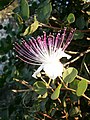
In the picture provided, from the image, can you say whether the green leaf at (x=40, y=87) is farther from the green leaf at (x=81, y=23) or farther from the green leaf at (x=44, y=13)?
the green leaf at (x=81, y=23)

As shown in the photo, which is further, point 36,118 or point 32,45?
point 36,118

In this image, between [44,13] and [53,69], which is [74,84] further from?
[44,13]

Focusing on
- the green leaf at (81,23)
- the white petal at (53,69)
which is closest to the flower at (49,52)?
the white petal at (53,69)

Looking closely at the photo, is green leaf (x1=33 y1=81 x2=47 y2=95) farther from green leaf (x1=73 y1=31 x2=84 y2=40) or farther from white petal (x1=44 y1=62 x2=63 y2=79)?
green leaf (x1=73 y1=31 x2=84 y2=40)

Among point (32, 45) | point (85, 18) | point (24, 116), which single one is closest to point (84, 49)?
point (85, 18)

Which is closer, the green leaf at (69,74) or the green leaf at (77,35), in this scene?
the green leaf at (69,74)

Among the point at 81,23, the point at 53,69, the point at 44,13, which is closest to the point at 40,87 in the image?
the point at 53,69

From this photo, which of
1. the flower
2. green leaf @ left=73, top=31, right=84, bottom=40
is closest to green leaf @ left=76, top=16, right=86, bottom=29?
green leaf @ left=73, top=31, right=84, bottom=40

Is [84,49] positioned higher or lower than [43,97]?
higher

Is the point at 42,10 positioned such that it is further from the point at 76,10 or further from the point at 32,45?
the point at 76,10
